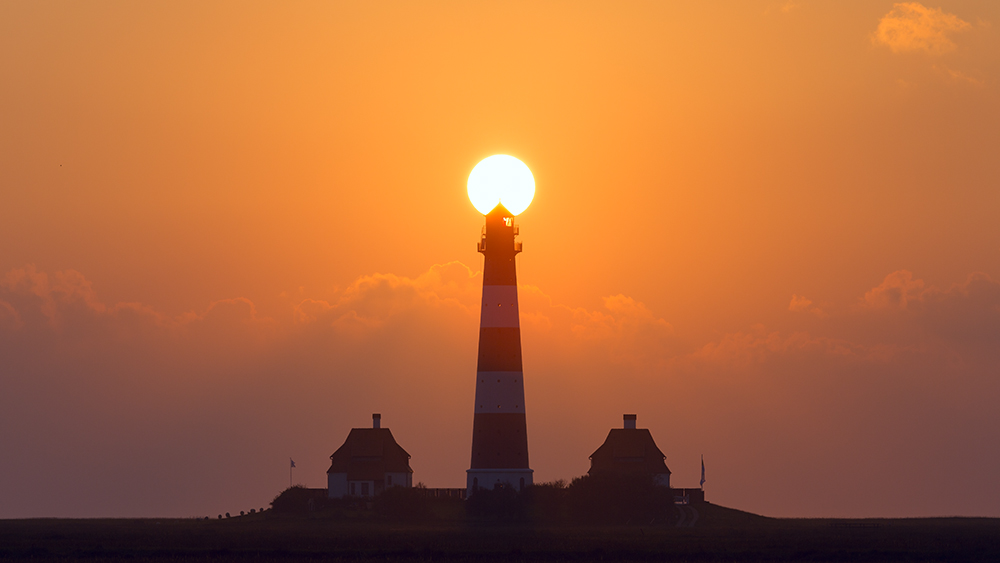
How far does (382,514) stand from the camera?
93500mm

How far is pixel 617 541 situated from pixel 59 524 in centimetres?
3907

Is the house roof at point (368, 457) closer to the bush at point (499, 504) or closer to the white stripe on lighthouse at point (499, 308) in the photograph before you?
the bush at point (499, 504)

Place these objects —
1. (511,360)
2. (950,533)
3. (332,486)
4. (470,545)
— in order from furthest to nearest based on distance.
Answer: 1. (332,486)
2. (511,360)
3. (950,533)
4. (470,545)

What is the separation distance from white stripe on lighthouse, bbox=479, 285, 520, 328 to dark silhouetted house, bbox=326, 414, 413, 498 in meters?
20.8

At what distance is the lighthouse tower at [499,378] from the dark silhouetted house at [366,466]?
17278 millimetres

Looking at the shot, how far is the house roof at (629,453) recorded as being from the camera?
109 meters

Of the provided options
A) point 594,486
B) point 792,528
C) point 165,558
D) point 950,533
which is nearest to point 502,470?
point 594,486

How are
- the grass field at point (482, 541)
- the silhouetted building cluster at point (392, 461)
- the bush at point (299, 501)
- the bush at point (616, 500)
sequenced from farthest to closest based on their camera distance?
the silhouetted building cluster at point (392, 461) < the bush at point (299, 501) < the bush at point (616, 500) < the grass field at point (482, 541)

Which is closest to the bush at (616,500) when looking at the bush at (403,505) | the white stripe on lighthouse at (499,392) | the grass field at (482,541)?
the grass field at (482,541)

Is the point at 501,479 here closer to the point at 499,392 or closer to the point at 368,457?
the point at 499,392

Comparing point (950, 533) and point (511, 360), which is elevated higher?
point (511, 360)

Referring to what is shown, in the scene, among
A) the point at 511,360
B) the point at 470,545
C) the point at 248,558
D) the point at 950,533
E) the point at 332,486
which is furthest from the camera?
the point at 332,486

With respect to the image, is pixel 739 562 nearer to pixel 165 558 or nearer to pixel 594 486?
pixel 165 558

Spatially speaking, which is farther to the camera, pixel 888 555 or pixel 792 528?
pixel 792 528
